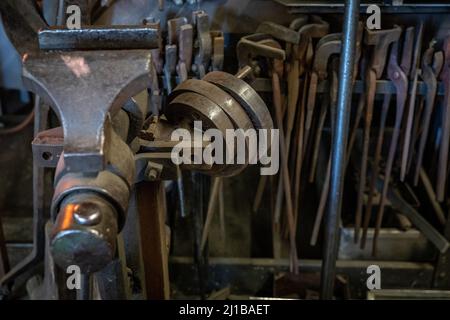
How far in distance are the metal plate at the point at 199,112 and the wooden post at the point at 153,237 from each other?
12 cm

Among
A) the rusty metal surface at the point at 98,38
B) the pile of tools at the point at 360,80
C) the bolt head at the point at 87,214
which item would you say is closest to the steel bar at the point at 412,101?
the pile of tools at the point at 360,80

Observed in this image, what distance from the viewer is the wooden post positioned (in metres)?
0.94

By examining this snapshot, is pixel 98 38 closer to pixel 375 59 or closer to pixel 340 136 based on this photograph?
pixel 340 136

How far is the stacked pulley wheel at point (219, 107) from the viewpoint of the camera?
92 centimetres

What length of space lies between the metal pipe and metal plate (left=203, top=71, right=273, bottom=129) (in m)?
0.31

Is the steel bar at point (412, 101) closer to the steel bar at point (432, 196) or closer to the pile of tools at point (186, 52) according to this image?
the steel bar at point (432, 196)

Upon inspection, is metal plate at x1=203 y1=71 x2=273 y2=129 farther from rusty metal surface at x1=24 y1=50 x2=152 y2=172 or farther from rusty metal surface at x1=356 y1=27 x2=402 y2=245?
rusty metal surface at x1=356 y1=27 x2=402 y2=245

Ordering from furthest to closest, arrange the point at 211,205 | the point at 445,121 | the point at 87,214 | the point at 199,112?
the point at 211,205 < the point at 445,121 < the point at 199,112 < the point at 87,214

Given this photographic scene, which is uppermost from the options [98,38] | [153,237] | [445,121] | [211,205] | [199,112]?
[98,38]

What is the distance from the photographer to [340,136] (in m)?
1.23

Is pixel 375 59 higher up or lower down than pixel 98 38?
lower down

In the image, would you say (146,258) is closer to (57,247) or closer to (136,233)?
(136,233)

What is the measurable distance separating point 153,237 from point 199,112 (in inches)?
10.5

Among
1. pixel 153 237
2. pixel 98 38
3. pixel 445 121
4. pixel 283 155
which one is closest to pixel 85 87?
pixel 98 38
